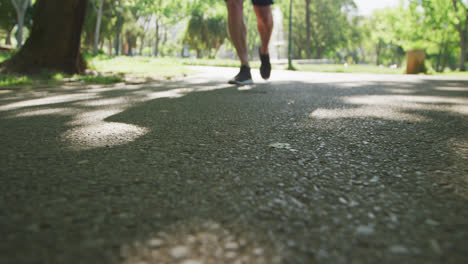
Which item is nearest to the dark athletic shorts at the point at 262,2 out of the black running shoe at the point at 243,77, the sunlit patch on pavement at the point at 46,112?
the black running shoe at the point at 243,77

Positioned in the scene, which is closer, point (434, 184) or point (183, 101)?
point (434, 184)

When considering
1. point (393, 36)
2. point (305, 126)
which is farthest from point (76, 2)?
point (393, 36)

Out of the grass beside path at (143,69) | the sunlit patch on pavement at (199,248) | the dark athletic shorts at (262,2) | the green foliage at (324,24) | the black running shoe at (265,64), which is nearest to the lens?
the sunlit patch on pavement at (199,248)

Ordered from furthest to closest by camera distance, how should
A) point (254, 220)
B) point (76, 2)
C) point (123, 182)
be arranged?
point (76, 2)
point (123, 182)
point (254, 220)

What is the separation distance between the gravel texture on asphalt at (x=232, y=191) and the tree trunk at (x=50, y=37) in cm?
427

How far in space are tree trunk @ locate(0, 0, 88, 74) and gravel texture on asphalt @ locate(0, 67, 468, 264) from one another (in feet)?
14.0

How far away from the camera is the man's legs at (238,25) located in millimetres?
4133

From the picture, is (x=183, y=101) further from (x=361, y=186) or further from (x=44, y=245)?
(x=44, y=245)

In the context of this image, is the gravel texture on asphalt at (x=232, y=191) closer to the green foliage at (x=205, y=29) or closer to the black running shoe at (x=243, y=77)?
the black running shoe at (x=243, y=77)

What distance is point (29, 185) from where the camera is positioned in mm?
1044

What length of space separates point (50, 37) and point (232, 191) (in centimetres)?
601

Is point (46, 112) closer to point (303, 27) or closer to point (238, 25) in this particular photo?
point (238, 25)

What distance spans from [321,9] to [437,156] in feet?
140

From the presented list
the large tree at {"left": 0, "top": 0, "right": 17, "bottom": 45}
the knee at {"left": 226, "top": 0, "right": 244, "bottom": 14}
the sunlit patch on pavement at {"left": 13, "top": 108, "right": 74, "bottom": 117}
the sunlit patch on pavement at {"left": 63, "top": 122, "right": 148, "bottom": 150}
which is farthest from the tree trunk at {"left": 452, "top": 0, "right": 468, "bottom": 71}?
the large tree at {"left": 0, "top": 0, "right": 17, "bottom": 45}
